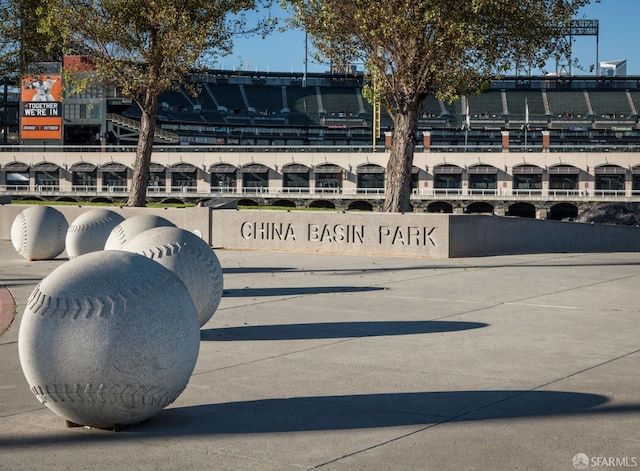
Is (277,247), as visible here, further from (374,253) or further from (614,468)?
(614,468)

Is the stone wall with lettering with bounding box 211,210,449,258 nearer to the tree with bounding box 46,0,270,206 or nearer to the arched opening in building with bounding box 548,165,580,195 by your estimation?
the tree with bounding box 46,0,270,206

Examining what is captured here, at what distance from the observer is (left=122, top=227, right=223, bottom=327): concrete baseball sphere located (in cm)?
1039

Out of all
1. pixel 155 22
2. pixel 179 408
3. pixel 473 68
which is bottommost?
pixel 179 408

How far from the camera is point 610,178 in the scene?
87188 mm

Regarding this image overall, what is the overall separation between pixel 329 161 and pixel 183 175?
640 inches

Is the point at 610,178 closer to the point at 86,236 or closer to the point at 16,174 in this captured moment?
the point at 16,174

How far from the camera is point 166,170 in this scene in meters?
93.7

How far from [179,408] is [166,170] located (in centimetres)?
8824

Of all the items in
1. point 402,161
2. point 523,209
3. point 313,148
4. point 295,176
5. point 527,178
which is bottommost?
point 523,209

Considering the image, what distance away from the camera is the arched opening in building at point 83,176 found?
94375 millimetres

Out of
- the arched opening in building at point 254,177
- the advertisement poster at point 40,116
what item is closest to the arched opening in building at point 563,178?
the arched opening in building at point 254,177

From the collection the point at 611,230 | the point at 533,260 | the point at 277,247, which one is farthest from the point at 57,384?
the point at 611,230

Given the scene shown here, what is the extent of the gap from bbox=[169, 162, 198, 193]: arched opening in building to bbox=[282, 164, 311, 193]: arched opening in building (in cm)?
966

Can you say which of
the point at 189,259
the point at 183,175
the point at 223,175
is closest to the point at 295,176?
the point at 223,175
